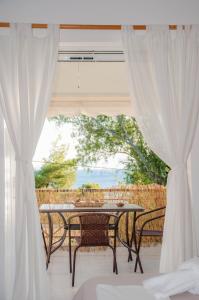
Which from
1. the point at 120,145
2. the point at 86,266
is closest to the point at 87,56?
the point at 86,266

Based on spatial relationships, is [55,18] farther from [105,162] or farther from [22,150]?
[105,162]

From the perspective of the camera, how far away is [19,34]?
9.41 ft

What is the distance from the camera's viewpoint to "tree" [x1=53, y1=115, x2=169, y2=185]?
7.72 meters

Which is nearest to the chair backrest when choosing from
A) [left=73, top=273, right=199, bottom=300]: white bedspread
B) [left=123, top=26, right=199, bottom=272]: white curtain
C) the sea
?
[left=123, top=26, right=199, bottom=272]: white curtain

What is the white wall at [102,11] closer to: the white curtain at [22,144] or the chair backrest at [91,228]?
the white curtain at [22,144]

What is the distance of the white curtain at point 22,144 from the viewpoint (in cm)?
272

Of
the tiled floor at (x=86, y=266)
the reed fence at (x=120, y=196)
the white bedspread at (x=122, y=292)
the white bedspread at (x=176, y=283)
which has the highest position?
the reed fence at (x=120, y=196)

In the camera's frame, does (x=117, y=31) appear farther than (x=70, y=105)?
No

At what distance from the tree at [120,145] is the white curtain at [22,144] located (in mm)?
4943

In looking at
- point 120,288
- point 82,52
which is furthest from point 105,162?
point 120,288

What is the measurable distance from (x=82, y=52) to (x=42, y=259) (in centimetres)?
199

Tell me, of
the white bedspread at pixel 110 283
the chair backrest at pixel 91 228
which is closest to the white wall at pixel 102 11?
the chair backrest at pixel 91 228

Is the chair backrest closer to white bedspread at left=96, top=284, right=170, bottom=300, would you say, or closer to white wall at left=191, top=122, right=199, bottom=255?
white wall at left=191, top=122, right=199, bottom=255

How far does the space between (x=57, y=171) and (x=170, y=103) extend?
600cm
